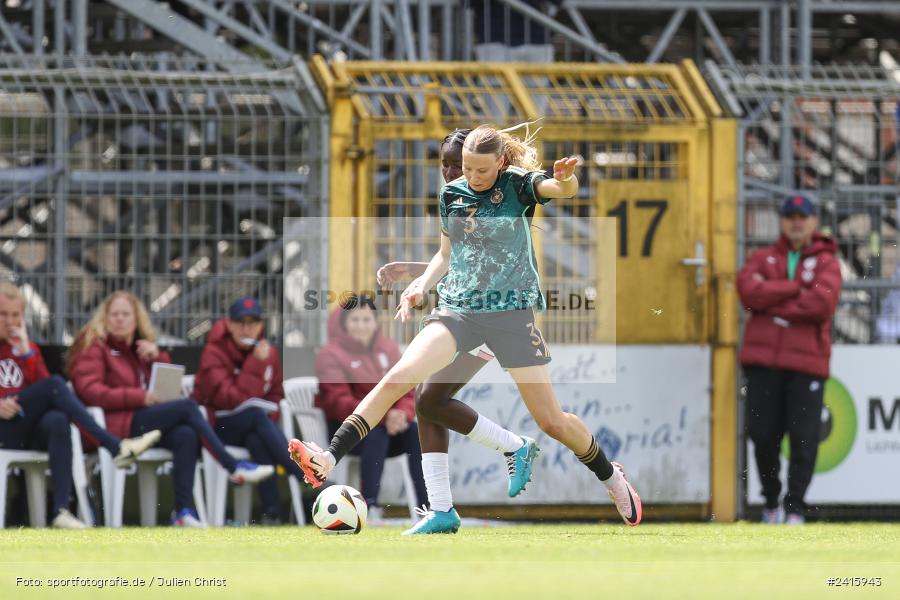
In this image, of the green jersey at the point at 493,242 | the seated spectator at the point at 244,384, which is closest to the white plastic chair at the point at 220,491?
the seated spectator at the point at 244,384

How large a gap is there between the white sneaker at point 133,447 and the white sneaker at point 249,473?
542mm

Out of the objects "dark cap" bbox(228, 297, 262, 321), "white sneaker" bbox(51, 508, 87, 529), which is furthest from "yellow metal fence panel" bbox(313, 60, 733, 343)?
"white sneaker" bbox(51, 508, 87, 529)

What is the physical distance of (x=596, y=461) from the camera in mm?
8812

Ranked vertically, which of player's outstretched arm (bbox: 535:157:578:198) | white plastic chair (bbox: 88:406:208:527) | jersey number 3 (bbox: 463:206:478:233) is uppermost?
player's outstretched arm (bbox: 535:157:578:198)

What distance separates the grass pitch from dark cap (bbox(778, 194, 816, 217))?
2.80 meters

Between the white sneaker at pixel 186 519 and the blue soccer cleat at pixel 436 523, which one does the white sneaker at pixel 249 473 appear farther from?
the blue soccer cleat at pixel 436 523

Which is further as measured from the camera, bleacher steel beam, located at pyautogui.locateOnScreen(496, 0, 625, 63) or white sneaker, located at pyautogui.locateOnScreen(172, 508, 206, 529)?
bleacher steel beam, located at pyautogui.locateOnScreen(496, 0, 625, 63)

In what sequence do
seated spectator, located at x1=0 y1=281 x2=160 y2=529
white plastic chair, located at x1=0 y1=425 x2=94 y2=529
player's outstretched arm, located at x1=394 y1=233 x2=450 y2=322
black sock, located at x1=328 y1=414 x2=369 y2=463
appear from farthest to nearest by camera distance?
white plastic chair, located at x1=0 y1=425 x2=94 y2=529 → seated spectator, located at x1=0 y1=281 x2=160 y2=529 → player's outstretched arm, located at x1=394 y1=233 x2=450 y2=322 → black sock, located at x1=328 y1=414 x2=369 y2=463

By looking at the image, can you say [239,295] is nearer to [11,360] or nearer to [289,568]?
[11,360]

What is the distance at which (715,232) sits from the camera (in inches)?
485

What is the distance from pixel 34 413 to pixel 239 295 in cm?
159

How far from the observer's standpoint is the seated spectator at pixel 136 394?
11281 mm

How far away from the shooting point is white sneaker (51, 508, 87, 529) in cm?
1085

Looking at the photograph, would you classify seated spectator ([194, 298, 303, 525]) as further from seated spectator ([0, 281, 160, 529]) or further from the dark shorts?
the dark shorts
